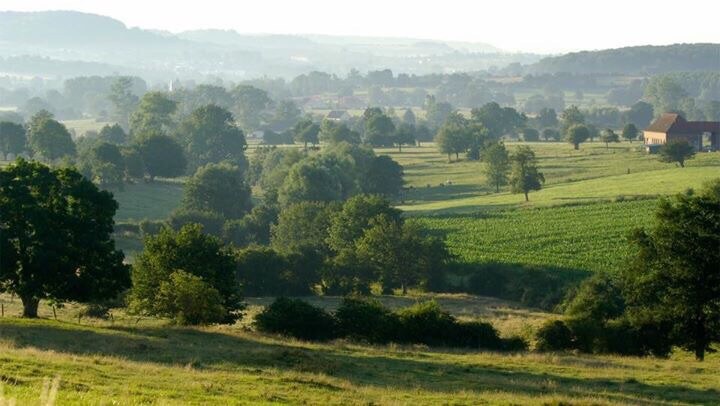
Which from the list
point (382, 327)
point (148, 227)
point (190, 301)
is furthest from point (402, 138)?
point (190, 301)

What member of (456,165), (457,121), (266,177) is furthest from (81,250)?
(457,121)

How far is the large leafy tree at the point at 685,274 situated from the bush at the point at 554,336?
3.28 m

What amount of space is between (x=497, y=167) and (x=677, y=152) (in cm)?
1983

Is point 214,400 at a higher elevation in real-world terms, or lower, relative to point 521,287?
higher

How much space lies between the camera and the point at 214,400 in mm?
24344

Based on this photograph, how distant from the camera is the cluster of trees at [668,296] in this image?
43812 millimetres

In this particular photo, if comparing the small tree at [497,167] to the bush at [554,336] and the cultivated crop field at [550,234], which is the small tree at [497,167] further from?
the bush at [554,336]

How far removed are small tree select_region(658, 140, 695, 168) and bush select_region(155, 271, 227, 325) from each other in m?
80.3

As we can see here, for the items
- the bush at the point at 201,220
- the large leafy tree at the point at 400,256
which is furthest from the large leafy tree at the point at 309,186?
the large leafy tree at the point at 400,256

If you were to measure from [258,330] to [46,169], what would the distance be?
12.1 meters

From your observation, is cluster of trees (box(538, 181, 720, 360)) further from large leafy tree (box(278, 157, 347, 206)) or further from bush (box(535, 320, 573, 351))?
large leafy tree (box(278, 157, 347, 206))

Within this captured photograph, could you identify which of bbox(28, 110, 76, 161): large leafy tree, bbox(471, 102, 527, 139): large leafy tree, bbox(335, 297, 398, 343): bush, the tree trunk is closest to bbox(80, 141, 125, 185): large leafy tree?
bbox(28, 110, 76, 161): large leafy tree

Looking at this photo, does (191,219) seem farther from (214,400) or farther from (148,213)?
(214,400)

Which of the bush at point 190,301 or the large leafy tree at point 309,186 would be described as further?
the large leafy tree at point 309,186
